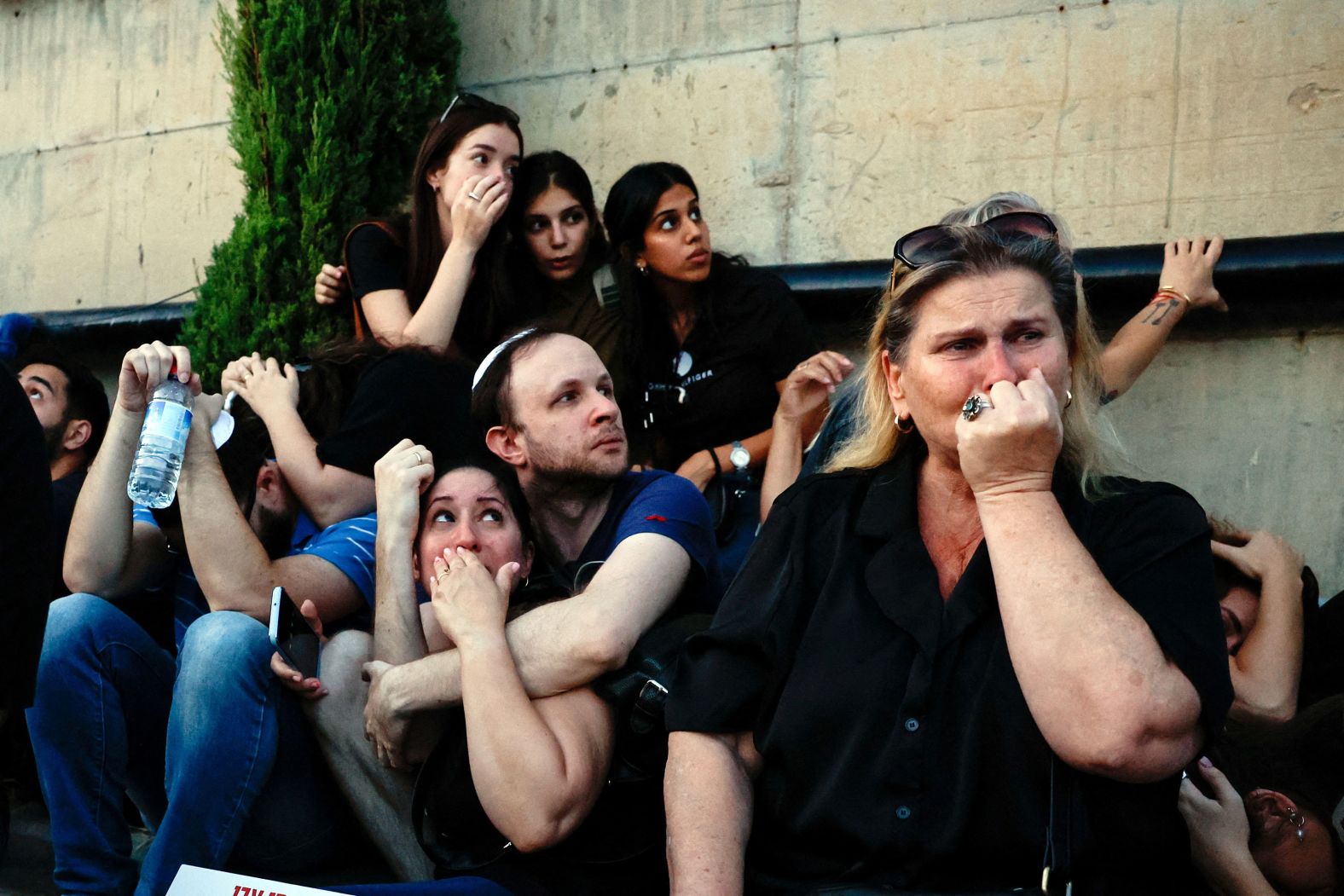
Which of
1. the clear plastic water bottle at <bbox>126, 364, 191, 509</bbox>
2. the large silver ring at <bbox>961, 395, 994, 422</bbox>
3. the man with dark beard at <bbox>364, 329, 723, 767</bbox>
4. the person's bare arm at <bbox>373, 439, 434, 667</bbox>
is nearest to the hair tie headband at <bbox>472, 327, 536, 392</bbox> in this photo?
the man with dark beard at <bbox>364, 329, 723, 767</bbox>

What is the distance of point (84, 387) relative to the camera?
453cm

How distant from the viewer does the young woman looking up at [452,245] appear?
4.50m

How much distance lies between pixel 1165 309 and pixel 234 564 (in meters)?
2.65

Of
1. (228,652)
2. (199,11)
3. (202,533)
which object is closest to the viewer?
(228,652)

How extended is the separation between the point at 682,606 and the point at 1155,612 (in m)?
1.19

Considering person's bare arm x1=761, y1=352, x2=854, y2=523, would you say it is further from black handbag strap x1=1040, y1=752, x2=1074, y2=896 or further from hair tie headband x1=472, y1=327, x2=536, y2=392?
black handbag strap x1=1040, y1=752, x2=1074, y2=896

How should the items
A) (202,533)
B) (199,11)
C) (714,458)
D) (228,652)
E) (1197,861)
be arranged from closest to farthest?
(1197,861), (228,652), (202,533), (714,458), (199,11)

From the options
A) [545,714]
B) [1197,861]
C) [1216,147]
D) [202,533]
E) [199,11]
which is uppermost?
[199,11]

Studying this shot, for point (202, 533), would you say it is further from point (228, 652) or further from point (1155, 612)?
point (1155, 612)

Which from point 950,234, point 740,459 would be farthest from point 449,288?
point 950,234

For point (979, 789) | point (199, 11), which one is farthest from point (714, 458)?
point (199, 11)

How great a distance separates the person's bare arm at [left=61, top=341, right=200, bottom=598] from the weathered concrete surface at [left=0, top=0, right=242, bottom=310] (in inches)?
129

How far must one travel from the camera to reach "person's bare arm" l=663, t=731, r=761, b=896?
2.31 m

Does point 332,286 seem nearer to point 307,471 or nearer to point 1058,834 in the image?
point 307,471
